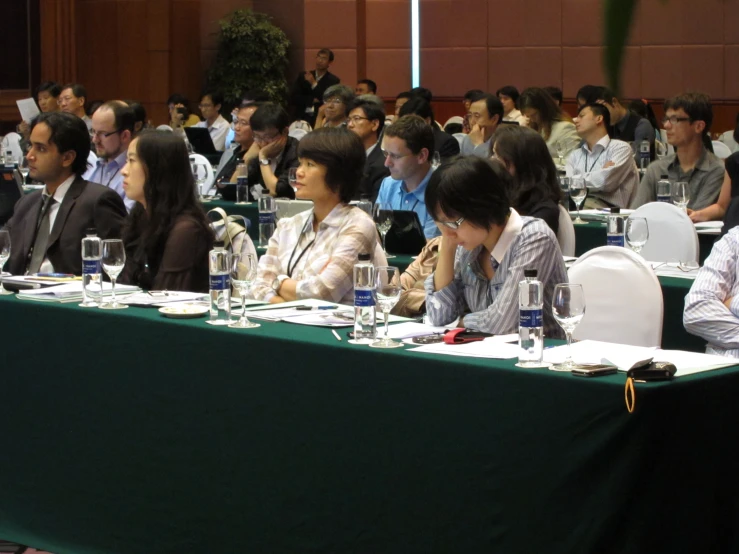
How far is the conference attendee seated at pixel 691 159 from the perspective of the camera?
22.0 feet

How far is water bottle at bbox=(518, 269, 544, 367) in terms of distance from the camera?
2664mm

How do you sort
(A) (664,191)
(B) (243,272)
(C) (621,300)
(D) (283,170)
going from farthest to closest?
(D) (283,170)
(A) (664,191)
(C) (621,300)
(B) (243,272)

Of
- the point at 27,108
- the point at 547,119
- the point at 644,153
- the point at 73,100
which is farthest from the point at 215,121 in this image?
the point at 644,153

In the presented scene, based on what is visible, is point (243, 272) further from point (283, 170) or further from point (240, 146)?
point (240, 146)

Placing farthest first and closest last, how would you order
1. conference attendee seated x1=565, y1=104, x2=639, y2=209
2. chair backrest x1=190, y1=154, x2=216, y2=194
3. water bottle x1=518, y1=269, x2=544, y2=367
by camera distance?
chair backrest x1=190, y1=154, x2=216, y2=194 → conference attendee seated x1=565, y1=104, x2=639, y2=209 → water bottle x1=518, y1=269, x2=544, y2=367

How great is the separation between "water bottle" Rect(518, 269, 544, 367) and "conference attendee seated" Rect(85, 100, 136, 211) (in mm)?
3741

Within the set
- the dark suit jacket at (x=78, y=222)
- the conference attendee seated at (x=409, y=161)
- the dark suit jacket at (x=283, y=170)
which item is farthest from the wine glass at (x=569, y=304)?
the dark suit jacket at (x=283, y=170)

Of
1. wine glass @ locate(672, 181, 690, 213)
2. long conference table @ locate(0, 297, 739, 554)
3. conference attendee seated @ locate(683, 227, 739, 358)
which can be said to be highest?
wine glass @ locate(672, 181, 690, 213)

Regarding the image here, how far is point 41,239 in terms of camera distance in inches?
182

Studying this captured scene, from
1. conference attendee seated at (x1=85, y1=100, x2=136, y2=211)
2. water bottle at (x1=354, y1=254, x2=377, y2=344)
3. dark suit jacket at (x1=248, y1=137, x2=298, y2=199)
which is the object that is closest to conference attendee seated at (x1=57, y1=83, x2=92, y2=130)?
dark suit jacket at (x1=248, y1=137, x2=298, y2=199)

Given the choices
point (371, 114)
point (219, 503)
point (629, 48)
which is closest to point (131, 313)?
point (219, 503)

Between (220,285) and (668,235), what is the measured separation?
→ 2504mm

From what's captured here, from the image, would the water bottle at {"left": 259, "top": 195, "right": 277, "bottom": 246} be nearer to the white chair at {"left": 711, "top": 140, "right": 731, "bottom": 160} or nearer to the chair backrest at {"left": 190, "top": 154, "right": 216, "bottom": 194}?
the chair backrest at {"left": 190, "top": 154, "right": 216, "bottom": 194}

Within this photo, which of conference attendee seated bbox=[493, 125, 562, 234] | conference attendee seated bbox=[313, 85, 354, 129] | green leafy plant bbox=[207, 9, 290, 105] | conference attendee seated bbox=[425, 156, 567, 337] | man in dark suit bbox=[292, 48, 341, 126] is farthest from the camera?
green leafy plant bbox=[207, 9, 290, 105]
